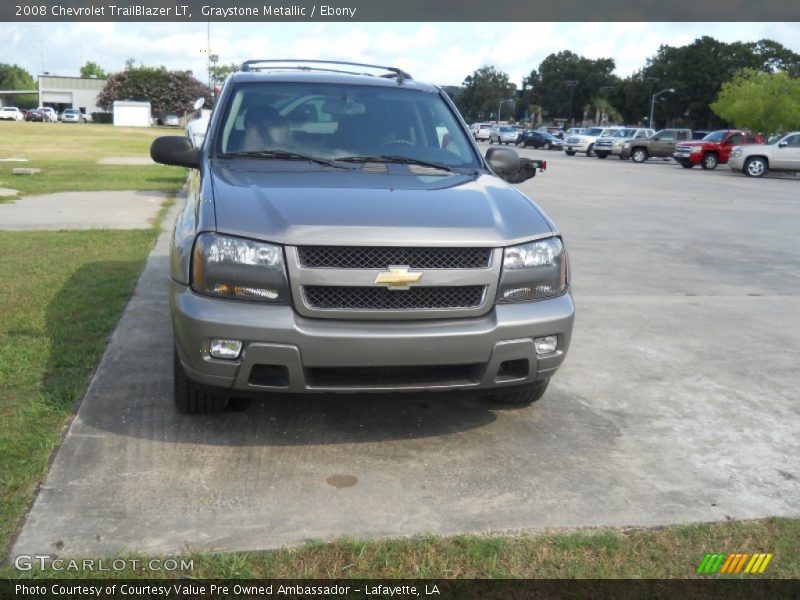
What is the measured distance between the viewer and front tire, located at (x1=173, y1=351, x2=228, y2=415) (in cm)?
408

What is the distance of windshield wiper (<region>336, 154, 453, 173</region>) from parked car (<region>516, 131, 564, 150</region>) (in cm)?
5273

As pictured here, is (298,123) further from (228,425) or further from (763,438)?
(763,438)

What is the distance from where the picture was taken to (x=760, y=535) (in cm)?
326

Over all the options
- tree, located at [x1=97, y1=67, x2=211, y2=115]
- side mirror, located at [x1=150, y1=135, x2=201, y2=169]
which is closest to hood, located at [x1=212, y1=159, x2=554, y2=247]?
side mirror, located at [x1=150, y1=135, x2=201, y2=169]

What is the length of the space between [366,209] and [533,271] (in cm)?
83

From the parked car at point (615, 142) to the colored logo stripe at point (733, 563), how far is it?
4145cm

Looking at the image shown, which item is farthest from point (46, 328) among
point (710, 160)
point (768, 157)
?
point (710, 160)

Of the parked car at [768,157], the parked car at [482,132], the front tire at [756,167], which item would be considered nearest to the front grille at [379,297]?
the parked car at [768,157]

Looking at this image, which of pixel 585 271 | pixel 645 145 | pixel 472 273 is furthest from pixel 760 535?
pixel 645 145

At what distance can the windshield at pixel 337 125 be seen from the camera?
4.82m

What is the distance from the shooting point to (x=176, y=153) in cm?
483

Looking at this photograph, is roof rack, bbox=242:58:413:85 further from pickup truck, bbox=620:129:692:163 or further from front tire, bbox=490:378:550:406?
pickup truck, bbox=620:129:692:163

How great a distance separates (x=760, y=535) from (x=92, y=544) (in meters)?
2.54

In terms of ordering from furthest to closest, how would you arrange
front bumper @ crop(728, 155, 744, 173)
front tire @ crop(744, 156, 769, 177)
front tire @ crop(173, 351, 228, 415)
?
front bumper @ crop(728, 155, 744, 173)
front tire @ crop(744, 156, 769, 177)
front tire @ crop(173, 351, 228, 415)
